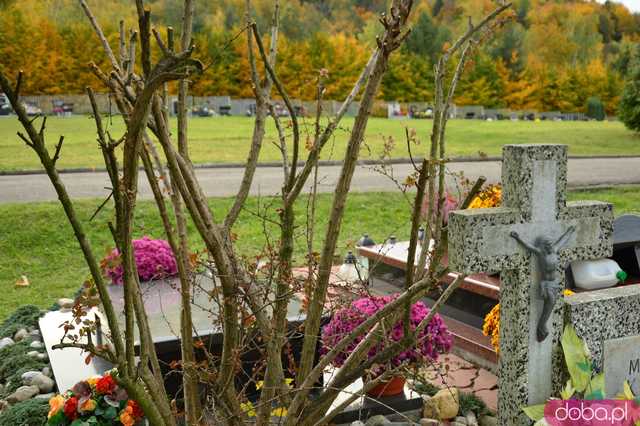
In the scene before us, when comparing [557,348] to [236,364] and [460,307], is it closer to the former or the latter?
[236,364]

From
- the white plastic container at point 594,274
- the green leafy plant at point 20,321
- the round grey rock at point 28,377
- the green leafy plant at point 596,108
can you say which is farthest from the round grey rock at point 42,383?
the green leafy plant at point 596,108

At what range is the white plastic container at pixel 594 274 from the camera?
443cm

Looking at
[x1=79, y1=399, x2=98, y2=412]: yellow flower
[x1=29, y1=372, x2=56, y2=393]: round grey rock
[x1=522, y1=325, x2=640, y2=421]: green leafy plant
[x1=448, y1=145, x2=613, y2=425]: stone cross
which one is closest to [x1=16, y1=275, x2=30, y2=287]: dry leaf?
[x1=29, y1=372, x2=56, y2=393]: round grey rock

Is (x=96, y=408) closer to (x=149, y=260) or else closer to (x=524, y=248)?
(x=149, y=260)

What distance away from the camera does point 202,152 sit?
18797 millimetres

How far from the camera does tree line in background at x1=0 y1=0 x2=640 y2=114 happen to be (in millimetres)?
37344

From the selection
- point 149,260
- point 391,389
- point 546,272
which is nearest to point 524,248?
point 546,272

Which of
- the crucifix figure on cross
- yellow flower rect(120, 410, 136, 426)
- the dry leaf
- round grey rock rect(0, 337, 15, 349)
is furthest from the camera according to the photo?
the dry leaf

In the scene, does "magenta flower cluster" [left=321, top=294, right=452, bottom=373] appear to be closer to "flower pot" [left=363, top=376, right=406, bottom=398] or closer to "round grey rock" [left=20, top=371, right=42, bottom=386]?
"flower pot" [left=363, top=376, right=406, bottom=398]

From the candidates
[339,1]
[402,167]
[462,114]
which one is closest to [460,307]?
[402,167]

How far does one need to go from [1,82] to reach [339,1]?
85.3 meters

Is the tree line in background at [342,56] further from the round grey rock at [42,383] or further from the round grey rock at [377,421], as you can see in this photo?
the round grey rock at [377,421]

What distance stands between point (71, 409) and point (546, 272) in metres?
2.37

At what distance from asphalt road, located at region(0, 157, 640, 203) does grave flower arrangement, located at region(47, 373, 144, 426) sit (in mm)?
6342
